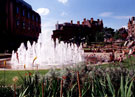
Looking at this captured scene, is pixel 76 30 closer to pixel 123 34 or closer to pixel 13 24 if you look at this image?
pixel 123 34

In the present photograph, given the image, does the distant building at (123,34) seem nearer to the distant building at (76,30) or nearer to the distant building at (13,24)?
the distant building at (76,30)

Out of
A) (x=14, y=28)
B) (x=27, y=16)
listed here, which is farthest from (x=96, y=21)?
(x=14, y=28)

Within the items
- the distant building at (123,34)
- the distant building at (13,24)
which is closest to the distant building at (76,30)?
the distant building at (123,34)

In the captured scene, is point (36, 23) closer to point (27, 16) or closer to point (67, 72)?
point (27, 16)

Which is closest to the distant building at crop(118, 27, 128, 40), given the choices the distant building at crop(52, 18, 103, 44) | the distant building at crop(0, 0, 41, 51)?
the distant building at crop(52, 18, 103, 44)

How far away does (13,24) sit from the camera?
2852cm

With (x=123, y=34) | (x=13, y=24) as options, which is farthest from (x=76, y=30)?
(x=13, y=24)

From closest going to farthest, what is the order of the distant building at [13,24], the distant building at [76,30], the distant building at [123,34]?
the distant building at [13,24] < the distant building at [76,30] < the distant building at [123,34]

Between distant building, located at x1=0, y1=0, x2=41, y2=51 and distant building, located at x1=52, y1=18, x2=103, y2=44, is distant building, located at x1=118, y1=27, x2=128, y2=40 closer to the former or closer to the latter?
distant building, located at x1=52, y1=18, x2=103, y2=44

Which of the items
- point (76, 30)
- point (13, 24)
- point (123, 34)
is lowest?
point (13, 24)

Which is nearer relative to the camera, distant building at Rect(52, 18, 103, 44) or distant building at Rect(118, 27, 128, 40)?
distant building at Rect(52, 18, 103, 44)

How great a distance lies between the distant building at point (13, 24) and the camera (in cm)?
2653

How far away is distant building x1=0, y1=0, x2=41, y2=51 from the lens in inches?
1045

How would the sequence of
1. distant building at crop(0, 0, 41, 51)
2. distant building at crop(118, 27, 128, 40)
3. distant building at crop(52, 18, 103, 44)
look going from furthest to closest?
distant building at crop(118, 27, 128, 40) < distant building at crop(52, 18, 103, 44) < distant building at crop(0, 0, 41, 51)
